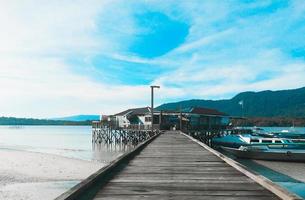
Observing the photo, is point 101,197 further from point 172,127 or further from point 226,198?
point 172,127

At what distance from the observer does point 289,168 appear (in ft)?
98.5

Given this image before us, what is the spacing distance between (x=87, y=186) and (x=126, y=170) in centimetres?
294

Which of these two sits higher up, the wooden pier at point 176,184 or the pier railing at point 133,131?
the pier railing at point 133,131

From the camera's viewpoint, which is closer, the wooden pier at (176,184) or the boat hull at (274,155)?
the wooden pier at (176,184)

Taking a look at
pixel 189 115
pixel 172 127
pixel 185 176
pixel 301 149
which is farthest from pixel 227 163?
Result: pixel 189 115

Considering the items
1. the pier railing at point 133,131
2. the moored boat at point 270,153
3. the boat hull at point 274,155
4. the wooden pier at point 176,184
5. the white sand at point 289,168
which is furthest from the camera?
the pier railing at point 133,131

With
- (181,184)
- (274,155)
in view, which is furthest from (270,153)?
(181,184)

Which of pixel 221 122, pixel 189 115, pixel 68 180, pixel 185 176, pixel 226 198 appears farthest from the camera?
pixel 221 122

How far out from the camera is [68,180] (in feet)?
77.4

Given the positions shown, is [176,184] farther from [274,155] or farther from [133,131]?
[133,131]

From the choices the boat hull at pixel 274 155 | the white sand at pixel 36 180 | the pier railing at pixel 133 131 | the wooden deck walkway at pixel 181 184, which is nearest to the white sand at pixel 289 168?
the boat hull at pixel 274 155

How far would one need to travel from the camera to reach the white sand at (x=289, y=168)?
2612cm

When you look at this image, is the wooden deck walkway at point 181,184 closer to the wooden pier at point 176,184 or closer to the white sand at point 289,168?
the wooden pier at point 176,184

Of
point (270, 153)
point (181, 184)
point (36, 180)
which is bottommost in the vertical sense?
point (36, 180)
